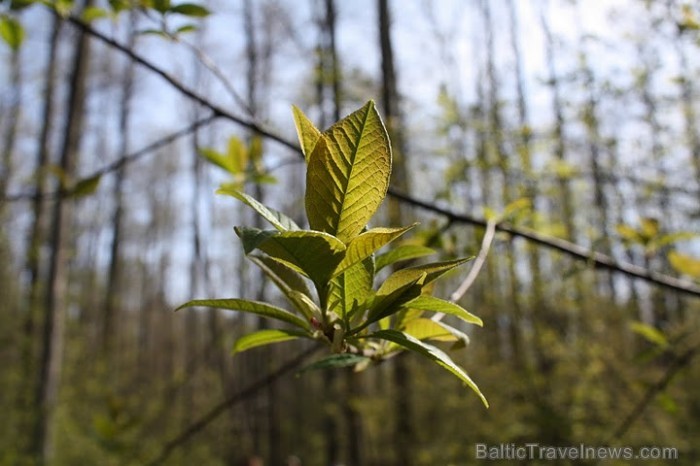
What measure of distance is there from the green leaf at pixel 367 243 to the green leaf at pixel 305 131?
64 mm

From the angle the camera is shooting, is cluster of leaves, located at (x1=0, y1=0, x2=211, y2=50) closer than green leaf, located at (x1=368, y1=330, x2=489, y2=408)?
No

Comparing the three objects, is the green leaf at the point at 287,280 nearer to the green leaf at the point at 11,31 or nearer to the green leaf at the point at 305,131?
the green leaf at the point at 305,131

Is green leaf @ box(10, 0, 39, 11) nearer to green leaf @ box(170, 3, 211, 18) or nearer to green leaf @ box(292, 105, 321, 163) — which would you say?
green leaf @ box(170, 3, 211, 18)

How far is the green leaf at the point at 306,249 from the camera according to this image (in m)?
0.30

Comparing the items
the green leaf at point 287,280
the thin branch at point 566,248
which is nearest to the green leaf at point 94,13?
the thin branch at point 566,248

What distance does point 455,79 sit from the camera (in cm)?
848

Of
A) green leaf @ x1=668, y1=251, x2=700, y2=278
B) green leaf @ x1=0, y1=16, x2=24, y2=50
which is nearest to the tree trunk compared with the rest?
green leaf @ x1=0, y1=16, x2=24, y2=50

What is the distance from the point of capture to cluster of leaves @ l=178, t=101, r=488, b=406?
12.6 inches

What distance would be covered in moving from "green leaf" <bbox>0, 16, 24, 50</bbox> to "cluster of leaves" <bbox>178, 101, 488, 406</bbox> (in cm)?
74

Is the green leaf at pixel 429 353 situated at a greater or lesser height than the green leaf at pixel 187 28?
lesser

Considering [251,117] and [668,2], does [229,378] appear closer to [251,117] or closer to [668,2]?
[251,117]

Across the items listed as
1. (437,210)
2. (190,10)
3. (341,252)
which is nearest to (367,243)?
(341,252)

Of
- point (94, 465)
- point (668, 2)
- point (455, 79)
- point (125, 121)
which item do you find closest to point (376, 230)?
point (668, 2)

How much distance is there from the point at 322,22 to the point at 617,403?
4.60 meters
